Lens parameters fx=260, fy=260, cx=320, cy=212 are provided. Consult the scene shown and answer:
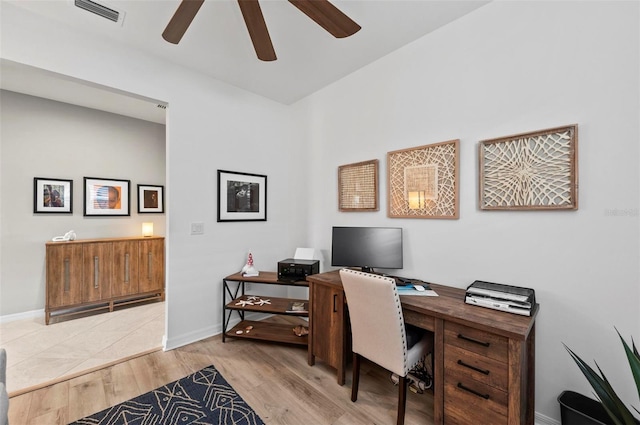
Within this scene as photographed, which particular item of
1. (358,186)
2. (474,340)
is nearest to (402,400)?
(474,340)

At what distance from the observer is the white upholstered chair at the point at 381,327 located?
5.25ft

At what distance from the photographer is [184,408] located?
1796 mm

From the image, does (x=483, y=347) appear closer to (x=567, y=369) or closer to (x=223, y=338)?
(x=567, y=369)

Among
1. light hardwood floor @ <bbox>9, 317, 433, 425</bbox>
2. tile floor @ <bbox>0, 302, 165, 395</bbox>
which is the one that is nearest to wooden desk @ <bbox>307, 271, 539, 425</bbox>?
light hardwood floor @ <bbox>9, 317, 433, 425</bbox>

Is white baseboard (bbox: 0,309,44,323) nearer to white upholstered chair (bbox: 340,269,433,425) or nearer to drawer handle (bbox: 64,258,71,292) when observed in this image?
drawer handle (bbox: 64,258,71,292)

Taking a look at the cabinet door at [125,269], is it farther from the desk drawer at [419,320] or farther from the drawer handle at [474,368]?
the drawer handle at [474,368]

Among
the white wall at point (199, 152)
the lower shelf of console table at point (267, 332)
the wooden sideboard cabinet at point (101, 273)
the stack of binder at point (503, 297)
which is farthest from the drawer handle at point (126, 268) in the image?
the stack of binder at point (503, 297)

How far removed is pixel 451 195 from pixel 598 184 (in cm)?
79

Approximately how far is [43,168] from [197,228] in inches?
94.4

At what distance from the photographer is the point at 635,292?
1.36 m

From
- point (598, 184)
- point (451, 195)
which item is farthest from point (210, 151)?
point (598, 184)

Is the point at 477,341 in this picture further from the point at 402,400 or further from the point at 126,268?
the point at 126,268

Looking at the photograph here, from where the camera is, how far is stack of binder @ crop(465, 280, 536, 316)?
1440 mm

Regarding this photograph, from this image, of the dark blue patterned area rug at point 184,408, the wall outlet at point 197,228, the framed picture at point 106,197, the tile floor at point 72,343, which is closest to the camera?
the dark blue patterned area rug at point 184,408
